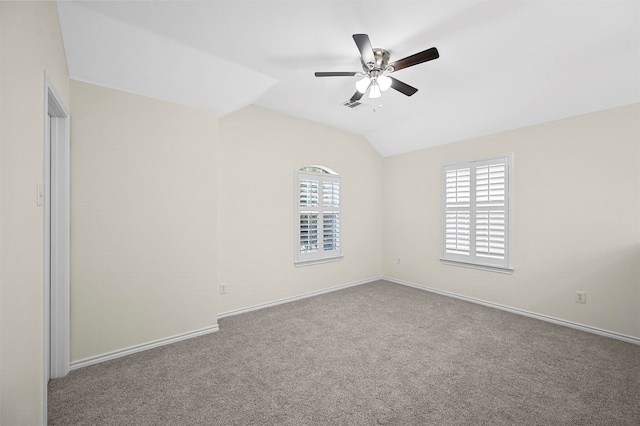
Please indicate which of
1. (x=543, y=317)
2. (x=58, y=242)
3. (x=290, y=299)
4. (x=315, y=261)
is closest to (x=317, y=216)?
(x=315, y=261)

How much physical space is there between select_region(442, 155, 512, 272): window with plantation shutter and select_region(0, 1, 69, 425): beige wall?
14.8 feet

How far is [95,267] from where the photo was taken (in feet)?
8.21

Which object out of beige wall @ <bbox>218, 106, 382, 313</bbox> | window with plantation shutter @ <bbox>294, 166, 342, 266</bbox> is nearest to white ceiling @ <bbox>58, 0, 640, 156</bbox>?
beige wall @ <bbox>218, 106, 382, 313</bbox>

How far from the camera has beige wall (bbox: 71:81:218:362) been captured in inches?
96.5

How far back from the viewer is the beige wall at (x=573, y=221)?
2912mm

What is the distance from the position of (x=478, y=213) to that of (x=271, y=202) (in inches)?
115

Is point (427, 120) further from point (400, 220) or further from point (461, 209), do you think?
point (400, 220)

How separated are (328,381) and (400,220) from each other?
346 centimetres

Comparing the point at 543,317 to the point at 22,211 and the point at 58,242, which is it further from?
the point at 58,242

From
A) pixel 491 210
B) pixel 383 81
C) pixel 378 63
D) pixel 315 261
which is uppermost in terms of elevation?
pixel 378 63

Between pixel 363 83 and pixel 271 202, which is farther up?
pixel 363 83

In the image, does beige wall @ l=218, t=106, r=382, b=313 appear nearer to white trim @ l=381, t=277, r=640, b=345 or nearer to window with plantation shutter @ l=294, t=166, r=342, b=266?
window with plantation shutter @ l=294, t=166, r=342, b=266

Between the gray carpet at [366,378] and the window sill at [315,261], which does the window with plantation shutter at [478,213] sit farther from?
the window sill at [315,261]

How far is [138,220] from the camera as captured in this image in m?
2.72
